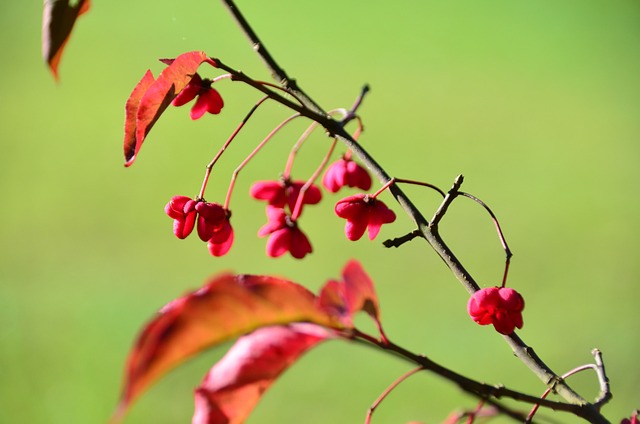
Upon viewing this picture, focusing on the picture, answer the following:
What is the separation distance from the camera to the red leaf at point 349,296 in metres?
0.36

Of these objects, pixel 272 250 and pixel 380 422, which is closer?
pixel 272 250

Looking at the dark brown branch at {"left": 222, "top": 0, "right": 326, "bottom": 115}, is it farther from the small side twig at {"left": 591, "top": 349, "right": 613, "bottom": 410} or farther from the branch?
the small side twig at {"left": 591, "top": 349, "right": 613, "bottom": 410}

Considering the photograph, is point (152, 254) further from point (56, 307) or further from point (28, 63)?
point (28, 63)

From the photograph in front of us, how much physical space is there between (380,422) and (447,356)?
0.30 m

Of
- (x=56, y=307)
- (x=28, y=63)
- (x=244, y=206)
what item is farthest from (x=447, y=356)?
(x=28, y=63)

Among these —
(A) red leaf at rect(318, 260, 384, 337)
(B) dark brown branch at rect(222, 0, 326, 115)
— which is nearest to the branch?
(B) dark brown branch at rect(222, 0, 326, 115)

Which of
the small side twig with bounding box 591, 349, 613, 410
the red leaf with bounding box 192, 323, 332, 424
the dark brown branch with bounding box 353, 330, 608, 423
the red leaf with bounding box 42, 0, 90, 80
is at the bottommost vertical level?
the small side twig with bounding box 591, 349, 613, 410

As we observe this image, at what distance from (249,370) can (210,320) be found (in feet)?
0.20

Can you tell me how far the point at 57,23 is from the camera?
1.47ft

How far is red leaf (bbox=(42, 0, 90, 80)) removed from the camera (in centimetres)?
45

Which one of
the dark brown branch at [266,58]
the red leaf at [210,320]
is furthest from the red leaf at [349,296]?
the dark brown branch at [266,58]

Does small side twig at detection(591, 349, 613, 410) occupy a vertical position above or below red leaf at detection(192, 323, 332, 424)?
below

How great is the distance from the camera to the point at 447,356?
2.10 meters

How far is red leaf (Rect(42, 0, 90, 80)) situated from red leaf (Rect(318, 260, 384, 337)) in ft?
0.74
